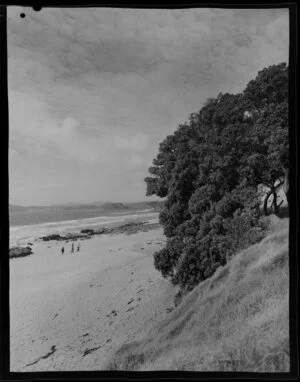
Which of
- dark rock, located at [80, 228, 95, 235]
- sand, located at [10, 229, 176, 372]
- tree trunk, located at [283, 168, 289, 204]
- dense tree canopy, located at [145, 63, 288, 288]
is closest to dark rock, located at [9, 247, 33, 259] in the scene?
sand, located at [10, 229, 176, 372]

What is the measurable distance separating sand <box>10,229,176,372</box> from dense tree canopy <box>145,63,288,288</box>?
217 millimetres

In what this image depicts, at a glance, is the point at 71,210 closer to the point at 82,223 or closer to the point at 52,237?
the point at 82,223

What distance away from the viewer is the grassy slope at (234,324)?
220cm

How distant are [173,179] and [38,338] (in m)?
1.63

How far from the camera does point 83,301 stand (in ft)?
7.79

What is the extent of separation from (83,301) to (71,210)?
73cm

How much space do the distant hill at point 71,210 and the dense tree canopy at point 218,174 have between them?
0.52ft

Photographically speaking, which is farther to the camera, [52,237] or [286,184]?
[52,237]

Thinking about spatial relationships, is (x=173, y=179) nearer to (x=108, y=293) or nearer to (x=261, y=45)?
(x=108, y=293)
